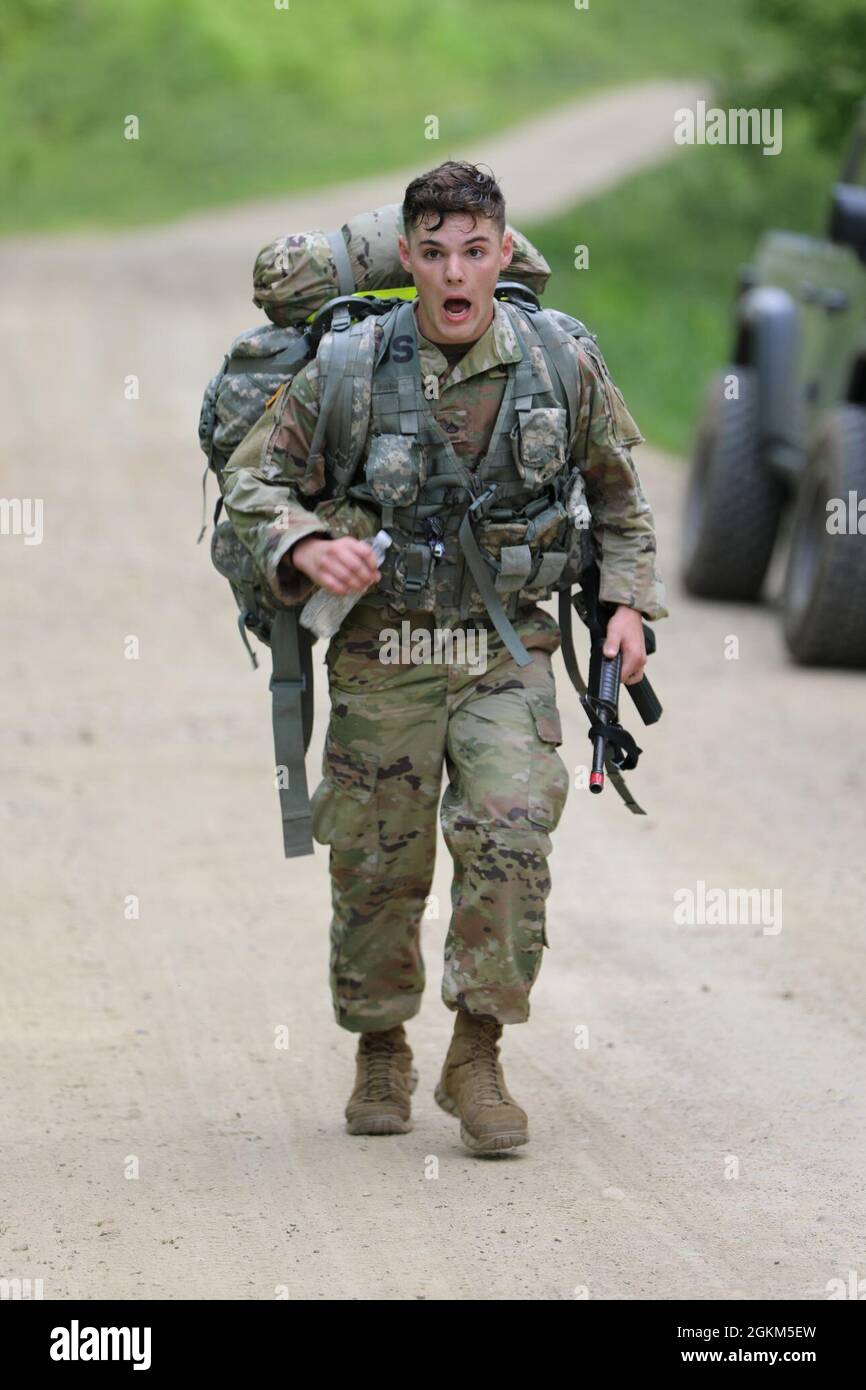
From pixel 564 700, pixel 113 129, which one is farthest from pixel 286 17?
pixel 564 700

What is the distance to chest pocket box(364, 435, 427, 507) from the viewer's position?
14.1ft

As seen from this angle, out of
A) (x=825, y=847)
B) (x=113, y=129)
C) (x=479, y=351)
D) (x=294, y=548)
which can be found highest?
(x=113, y=129)

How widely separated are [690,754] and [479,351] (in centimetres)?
428

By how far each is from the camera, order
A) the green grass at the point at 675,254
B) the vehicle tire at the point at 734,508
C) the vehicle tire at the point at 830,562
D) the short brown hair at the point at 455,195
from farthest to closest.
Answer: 1. the green grass at the point at 675,254
2. the vehicle tire at the point at 734,508
3. the vehicle tire at the point at 830,562
4. the short brown hair at the point at 455,195

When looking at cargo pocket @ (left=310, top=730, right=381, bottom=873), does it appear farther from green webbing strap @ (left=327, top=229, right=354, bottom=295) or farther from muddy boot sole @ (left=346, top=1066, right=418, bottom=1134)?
green webbing strap @ (left=327, top=229, right=354, bottom=295)

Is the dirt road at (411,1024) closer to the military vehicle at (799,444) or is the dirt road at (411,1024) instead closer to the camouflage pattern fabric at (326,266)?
the military vehicle at (799,444)

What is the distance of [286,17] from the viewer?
1457 inches

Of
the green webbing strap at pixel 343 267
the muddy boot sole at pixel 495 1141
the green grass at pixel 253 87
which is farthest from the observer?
the green grass at pixel 253 87

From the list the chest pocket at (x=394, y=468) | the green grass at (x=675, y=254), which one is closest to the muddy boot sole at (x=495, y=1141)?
the chest pocket at (x=394, y=468)

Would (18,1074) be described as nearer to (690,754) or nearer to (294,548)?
(294,548)

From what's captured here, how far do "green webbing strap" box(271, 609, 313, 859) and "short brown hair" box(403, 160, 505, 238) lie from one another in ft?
2.78

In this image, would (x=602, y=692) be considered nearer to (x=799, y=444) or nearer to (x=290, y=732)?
(x=290, y=732)

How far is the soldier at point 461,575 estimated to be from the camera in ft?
14.1

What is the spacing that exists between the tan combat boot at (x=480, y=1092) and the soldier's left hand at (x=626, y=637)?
0.79m
